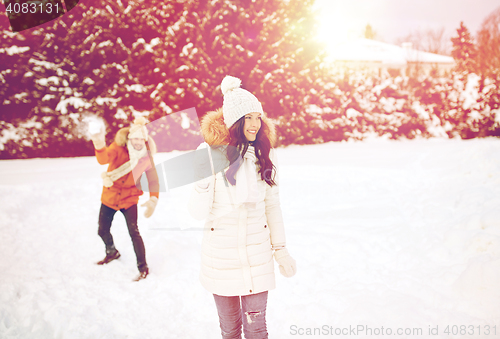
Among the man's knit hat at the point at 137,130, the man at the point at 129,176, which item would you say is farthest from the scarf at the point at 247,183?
the man's knit hat at the point at 137,130

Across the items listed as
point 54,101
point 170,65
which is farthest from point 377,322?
point 54,101

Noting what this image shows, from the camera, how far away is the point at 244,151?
6.48ft

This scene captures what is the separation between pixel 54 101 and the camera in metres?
11.2

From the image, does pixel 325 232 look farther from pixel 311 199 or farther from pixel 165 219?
pixel 165 219

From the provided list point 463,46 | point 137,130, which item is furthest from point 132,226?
point 463,46

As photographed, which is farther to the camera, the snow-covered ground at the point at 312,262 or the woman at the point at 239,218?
the snow-covered ground at the point at 312,262

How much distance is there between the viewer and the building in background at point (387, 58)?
30128 mm

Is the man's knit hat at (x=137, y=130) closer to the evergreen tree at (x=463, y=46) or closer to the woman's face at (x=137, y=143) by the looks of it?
the woman's face at (x=137, y=143)

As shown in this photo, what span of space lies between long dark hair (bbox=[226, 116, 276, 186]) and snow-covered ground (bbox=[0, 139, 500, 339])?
69 centimetres

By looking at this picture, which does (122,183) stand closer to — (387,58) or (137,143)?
(137,143)

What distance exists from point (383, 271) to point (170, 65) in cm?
1035

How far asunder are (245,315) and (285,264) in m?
0.44

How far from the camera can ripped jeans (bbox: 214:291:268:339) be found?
2.04 m

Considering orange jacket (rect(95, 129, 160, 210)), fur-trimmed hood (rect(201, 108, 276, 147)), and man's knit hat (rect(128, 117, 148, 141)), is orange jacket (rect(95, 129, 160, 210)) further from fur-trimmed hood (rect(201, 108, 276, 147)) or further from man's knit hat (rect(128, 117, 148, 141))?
fur-trimmed hood (rect(201, 108, 276, 147))
